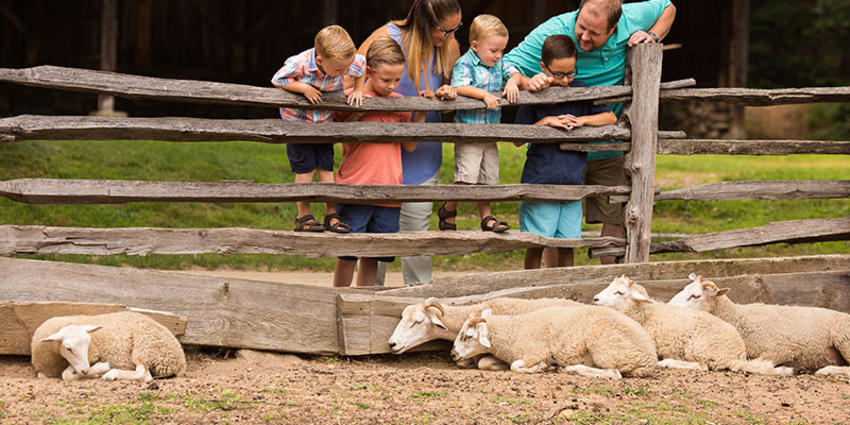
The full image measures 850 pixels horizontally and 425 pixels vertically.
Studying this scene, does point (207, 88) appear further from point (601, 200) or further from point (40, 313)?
point (601, 200)

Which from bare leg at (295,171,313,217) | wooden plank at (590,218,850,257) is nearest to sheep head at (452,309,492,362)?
bare leg at (295,171,313,217)

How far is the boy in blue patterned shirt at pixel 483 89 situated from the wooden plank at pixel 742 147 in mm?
1383

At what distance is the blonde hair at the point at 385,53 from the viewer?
6363 millimetres

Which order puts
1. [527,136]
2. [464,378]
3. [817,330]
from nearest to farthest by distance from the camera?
[464,378] < [817,330] < [527,136]

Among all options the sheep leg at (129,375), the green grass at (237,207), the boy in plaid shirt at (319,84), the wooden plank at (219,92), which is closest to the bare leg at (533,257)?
the wooden plank at (219,92)

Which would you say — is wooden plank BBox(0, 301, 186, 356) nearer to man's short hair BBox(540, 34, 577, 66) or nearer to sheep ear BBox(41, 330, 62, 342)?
sheep ear BBox(41, 330, 62, 342)

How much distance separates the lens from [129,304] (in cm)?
587

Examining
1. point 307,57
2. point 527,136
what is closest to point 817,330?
point 527,136

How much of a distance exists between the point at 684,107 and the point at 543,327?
16810mm

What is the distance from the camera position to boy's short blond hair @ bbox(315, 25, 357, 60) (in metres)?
5.98

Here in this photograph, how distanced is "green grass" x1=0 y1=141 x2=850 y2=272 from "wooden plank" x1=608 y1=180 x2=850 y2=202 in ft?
10.7

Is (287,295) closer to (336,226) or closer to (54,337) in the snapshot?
(336,226)

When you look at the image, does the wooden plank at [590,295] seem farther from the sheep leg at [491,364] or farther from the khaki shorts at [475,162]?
the khaki shorts at [475,162]

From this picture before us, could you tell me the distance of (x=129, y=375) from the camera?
5.19 metres
